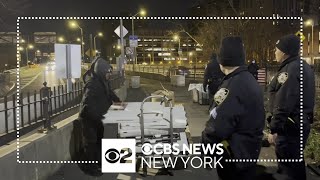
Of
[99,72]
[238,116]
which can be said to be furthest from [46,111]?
[238,116]

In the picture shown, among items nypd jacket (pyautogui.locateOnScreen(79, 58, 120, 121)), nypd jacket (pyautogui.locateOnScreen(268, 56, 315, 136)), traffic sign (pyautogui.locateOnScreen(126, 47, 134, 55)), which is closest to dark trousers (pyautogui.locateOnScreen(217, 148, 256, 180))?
nypd jacket (pyautogui.locateOnScreen(268, 56, 315, 136))

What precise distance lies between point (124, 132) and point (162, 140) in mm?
553

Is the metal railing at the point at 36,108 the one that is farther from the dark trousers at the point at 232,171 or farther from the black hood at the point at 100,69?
the dark trousers at the point at 232,171

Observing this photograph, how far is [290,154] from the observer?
4.18 m

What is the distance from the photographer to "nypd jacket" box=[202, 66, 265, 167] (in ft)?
9.78

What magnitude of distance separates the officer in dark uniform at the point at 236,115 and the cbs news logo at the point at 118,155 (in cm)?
233

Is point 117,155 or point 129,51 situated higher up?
point 129,51

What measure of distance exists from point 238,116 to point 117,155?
8.77 feet

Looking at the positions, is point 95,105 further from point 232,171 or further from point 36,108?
point 232,171

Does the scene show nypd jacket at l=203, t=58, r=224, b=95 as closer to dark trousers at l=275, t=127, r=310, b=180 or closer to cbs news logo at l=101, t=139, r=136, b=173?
cbs news logo at l=101, t=139, r=136, b=173

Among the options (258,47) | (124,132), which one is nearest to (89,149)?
(124,132)

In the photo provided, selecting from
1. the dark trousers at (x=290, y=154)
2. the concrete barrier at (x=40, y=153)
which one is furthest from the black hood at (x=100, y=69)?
the dark trousers at (x=290, y=154)

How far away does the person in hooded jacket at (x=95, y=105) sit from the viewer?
5590 mm

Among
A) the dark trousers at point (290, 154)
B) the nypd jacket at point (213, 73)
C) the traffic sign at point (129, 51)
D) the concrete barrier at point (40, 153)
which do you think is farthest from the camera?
the traffic sign at point (129, 51)
